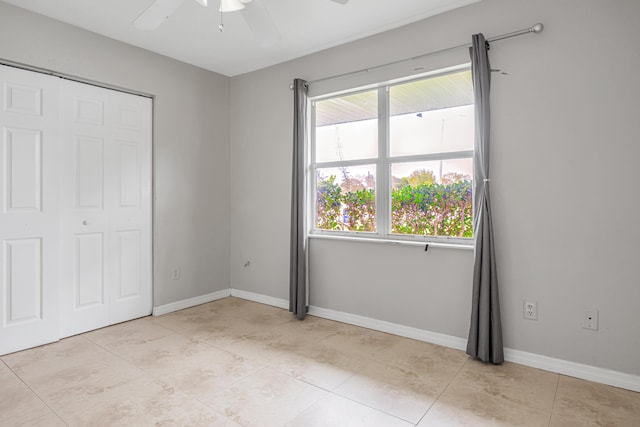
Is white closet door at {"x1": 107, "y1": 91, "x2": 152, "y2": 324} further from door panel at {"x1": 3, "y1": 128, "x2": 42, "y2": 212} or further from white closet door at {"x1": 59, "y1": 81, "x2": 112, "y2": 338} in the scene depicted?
door panel at {"x1": 3, "y1": 128, "x2": 42, "y2": 212}

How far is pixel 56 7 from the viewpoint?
2.77 m

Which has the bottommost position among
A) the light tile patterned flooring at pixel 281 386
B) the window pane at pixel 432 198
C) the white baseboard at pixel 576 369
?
the light tile patterned flooring at pixel 281 386

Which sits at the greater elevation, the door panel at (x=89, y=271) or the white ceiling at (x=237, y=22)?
the white ceiling at (x=237, y=22)

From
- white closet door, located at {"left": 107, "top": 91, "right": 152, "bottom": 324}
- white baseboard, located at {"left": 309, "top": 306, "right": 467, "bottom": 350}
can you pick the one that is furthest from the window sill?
white closet door, located at {"left": 107, "top": 91, "right": 152, "bottom": 324}

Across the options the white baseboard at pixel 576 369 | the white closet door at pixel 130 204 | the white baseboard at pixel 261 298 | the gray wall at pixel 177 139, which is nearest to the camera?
the white baseboard at pixel 576 369

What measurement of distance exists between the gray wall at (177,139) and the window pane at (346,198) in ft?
4.35

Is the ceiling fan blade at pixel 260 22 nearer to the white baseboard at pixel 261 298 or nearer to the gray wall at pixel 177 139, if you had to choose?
the gray wall at pixel 177 139

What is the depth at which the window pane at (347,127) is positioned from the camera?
3391 mm

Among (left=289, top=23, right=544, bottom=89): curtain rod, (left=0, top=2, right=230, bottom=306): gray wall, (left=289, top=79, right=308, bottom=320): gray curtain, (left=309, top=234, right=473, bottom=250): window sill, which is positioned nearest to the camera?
(left=289, top=23, right=544, bottom=89): curtain rod

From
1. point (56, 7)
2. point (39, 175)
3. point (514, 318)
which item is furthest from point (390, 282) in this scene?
point (56, 7)

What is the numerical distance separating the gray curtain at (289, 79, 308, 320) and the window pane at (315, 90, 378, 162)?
21 centimetres

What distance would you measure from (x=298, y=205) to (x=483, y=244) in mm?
1762

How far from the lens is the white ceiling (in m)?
2.74

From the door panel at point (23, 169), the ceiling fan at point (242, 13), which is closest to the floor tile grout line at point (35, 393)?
the door panel at point (23, 169)
